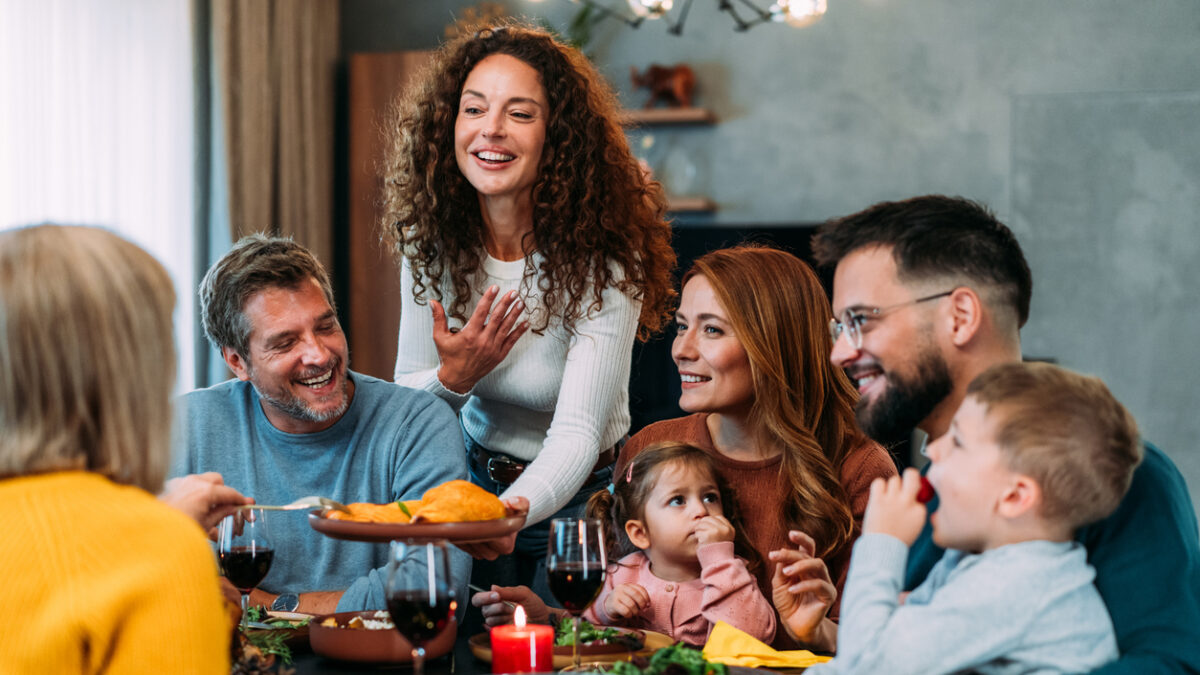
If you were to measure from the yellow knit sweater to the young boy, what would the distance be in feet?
2.30


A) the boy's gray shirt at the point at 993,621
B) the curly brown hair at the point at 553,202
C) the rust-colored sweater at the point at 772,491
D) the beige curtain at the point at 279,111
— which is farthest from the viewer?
the beige curtain at the point at 279,111

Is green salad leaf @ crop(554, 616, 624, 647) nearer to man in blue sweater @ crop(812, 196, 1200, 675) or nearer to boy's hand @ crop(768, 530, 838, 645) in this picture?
boy's hand @ crop(768, 530, 838, 645)

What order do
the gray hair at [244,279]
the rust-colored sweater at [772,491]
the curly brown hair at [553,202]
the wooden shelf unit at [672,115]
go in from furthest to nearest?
1. the wooden shelf unit at [672,115]
2. the curly brown hair at [553,202]
3. the gray hair at [244,279]
4. the rust-colored sweater at [772,491]

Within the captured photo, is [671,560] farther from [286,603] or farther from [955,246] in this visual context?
[955,246]

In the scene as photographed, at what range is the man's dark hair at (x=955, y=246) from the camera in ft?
4.99

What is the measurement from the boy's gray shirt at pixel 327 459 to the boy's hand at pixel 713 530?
1.56 ft

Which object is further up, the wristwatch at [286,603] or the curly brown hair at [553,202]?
the curly brown hair at [553,202]

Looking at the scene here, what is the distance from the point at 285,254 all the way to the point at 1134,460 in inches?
61.2

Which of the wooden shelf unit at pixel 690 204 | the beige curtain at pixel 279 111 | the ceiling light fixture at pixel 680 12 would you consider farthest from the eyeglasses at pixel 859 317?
the beige curtain at pixel 279 111

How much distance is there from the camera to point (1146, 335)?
16.9ft

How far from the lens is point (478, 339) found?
2.29 metres

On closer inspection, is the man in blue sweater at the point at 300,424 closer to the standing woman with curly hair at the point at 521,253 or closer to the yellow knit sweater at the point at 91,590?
the standing woman with curly hair at the point at 521,253

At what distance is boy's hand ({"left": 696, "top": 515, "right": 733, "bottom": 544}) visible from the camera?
1943mm

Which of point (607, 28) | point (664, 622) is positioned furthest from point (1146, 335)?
point (664, 622)
